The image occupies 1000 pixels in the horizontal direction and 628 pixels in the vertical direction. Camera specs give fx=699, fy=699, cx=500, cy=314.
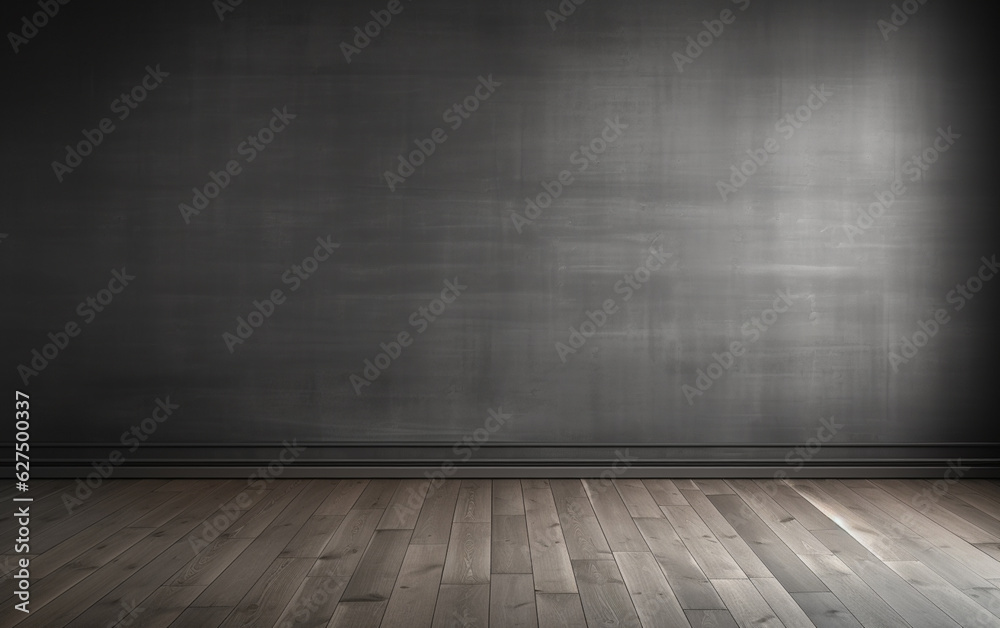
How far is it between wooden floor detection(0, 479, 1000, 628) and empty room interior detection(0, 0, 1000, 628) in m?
0.33

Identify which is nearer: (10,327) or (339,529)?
(339,529)

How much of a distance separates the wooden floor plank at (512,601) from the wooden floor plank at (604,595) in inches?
6.7

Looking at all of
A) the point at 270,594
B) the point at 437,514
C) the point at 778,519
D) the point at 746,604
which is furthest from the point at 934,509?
the point at 270,594

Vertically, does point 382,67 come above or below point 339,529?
above

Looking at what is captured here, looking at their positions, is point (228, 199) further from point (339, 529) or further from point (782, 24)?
point (782, 24)

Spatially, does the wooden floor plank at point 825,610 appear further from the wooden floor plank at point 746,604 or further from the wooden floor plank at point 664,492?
the wooden floor plank at point 664,492

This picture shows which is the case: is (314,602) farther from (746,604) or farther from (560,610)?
(746,604)

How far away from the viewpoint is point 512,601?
226 centimetres

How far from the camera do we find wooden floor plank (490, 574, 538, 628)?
212cm

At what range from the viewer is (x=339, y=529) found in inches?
118

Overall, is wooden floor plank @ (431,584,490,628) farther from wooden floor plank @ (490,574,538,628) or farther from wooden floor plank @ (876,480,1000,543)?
wooden floor plank @ (876,480,1000,543)

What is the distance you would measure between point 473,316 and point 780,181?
1858mm

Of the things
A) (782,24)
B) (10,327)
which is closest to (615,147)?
(782,24)

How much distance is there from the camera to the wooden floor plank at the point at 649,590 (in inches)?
84.0
